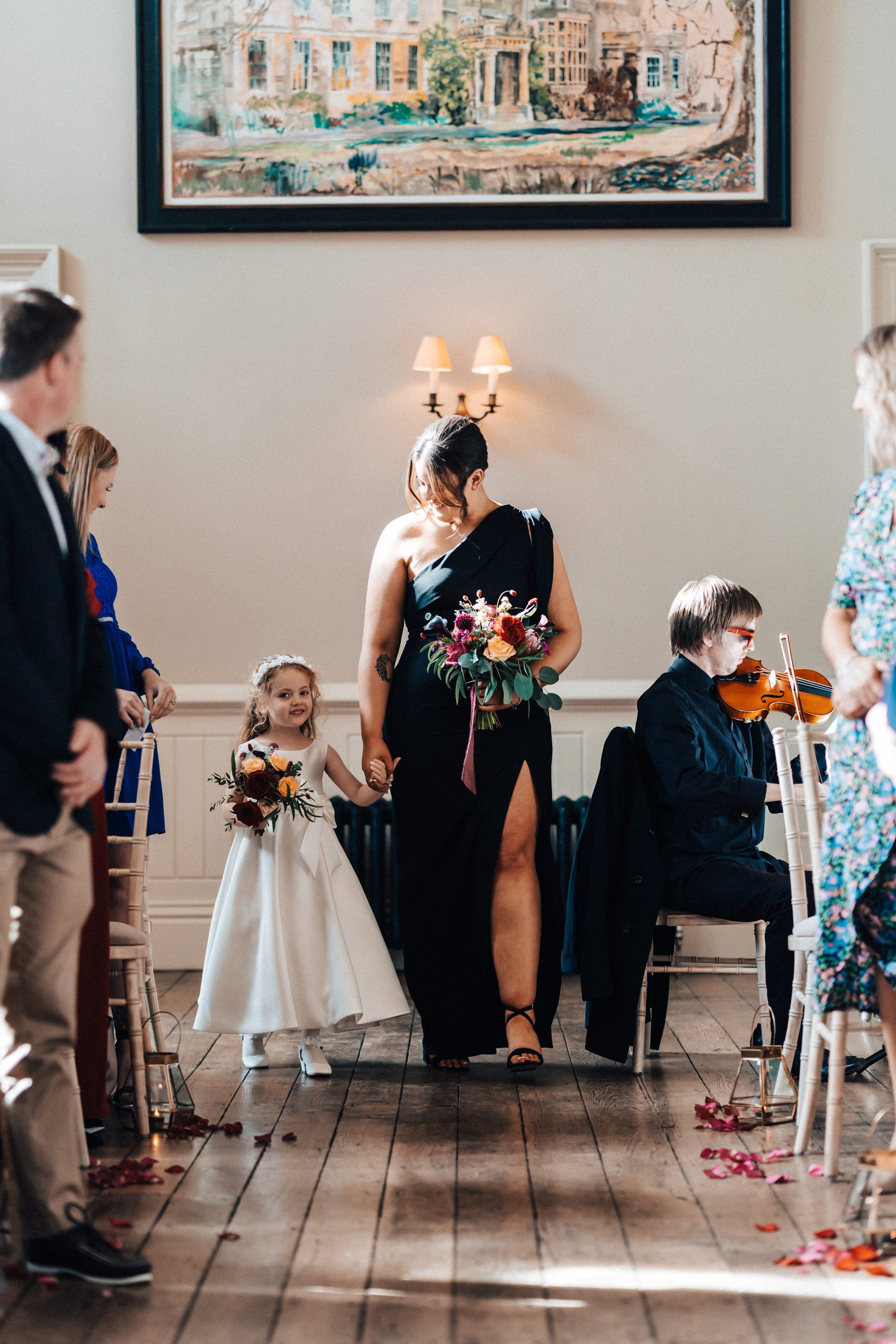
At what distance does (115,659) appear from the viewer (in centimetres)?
313

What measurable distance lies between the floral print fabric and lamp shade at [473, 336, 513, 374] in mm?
2516

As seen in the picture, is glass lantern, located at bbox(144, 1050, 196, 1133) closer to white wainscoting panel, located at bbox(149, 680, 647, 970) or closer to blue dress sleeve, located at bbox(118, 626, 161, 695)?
blue dress sleeve, located at bbox(118, 626, 161, 695)

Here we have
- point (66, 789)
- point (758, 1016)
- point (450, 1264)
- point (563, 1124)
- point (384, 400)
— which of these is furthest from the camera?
point (384, 400)

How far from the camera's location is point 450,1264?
2.01m

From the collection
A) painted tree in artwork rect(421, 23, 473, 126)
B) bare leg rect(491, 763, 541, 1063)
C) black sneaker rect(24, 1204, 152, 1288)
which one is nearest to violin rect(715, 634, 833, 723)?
bare leg rect(491, 763, 541, 1063)

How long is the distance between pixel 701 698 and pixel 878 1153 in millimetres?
1396

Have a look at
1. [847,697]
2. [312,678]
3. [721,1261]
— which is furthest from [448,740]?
[721,1261]

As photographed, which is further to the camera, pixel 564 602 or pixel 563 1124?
pixel 564 602

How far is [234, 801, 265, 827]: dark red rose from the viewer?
10.5 feet

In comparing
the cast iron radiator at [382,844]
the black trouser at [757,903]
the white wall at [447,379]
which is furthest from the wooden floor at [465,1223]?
the white wall at [447,379]

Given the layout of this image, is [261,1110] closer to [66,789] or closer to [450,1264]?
[450,1264]

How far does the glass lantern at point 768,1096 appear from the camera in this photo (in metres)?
2.80

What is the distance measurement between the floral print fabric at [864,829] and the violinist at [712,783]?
836 millimetres

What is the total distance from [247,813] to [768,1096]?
1408mm
